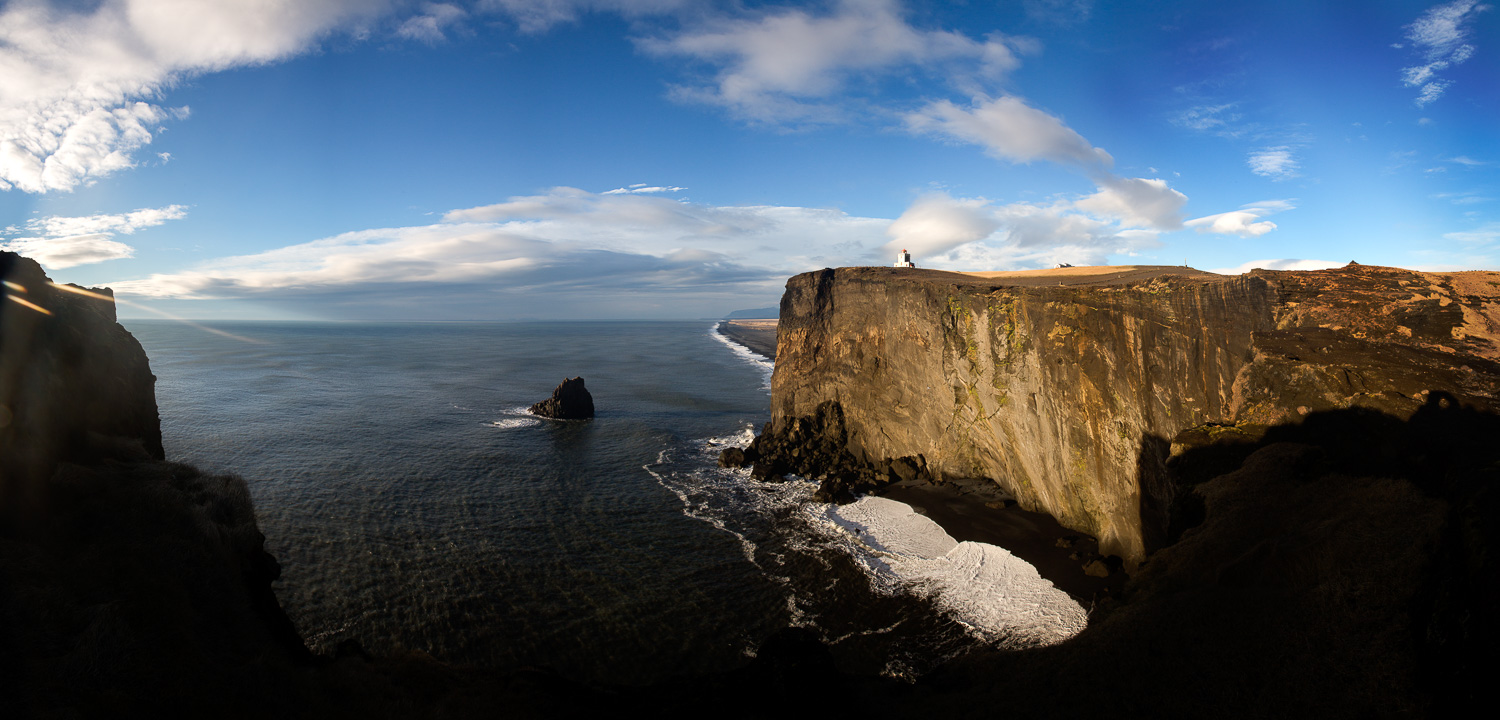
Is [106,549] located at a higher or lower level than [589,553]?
higher

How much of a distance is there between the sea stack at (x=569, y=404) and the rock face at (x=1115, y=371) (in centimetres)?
1937

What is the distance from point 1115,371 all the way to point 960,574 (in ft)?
31.4

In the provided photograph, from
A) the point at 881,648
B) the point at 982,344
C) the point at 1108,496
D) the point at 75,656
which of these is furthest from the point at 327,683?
the point at 982,344

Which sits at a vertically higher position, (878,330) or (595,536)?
(878,330)

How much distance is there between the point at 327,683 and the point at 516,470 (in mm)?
25061

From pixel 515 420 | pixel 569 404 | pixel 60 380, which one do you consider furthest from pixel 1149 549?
pixel 515 420

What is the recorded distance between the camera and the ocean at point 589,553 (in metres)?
17.5

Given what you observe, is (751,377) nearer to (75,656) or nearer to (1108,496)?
(1108,496)

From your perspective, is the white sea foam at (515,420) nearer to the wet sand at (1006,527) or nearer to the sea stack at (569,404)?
the sea stack at (569,404)

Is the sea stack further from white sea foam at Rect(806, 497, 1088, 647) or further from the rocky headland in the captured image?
the rocky headland

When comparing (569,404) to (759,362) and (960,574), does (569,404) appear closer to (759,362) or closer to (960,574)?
(960,574)

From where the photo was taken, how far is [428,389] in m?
66.4

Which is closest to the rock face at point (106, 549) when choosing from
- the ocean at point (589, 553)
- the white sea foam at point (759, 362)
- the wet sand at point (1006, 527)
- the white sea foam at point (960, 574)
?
the ocean at point (589, 553)

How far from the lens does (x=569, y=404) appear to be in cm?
4953
